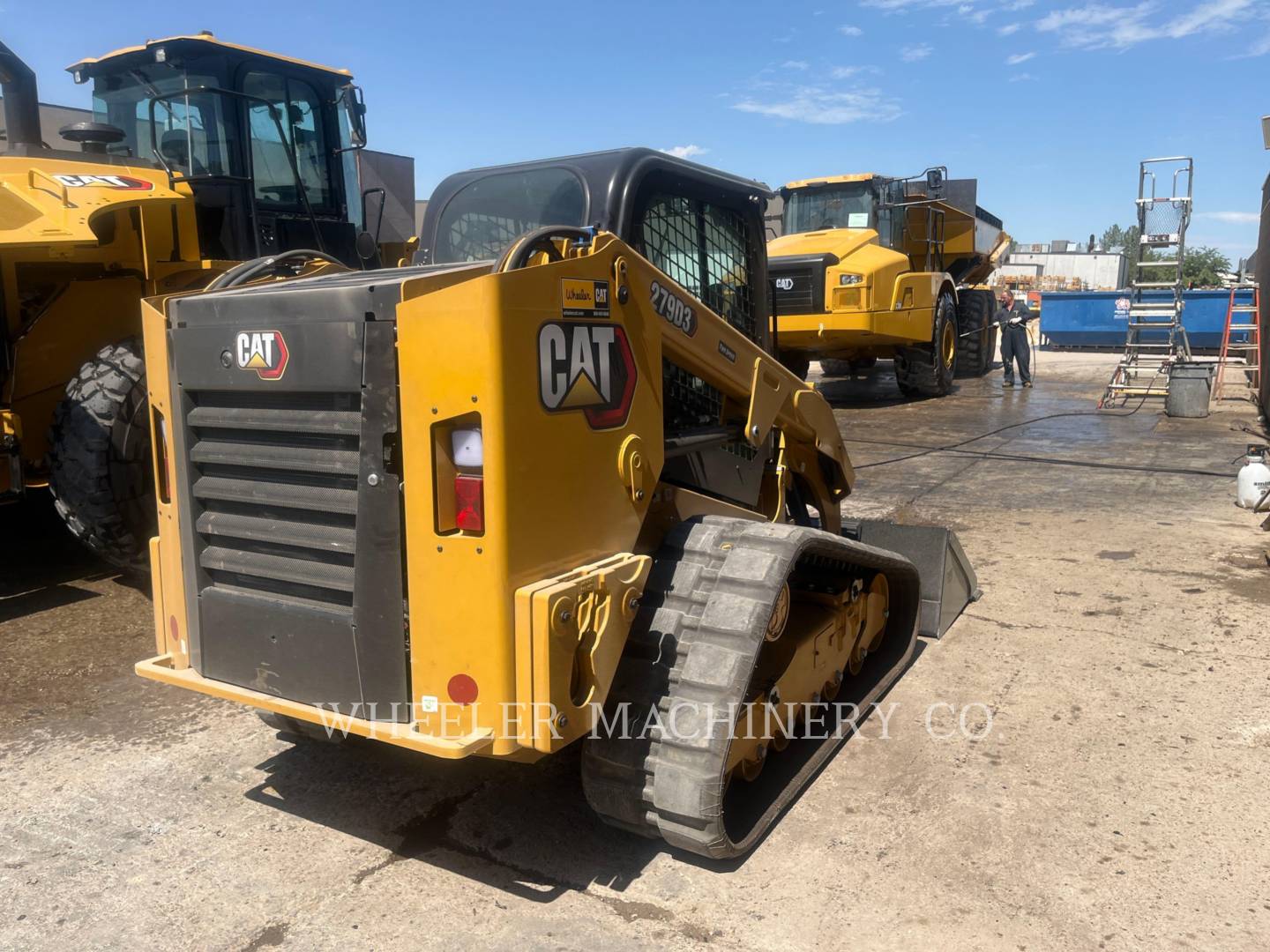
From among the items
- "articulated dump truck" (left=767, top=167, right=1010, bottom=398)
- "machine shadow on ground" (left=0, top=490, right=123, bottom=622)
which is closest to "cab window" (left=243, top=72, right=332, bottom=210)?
"machine shadow on ground" (left=0, top=490, right=123, bottom=622)

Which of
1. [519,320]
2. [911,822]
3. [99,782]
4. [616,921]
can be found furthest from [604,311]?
[99,782]

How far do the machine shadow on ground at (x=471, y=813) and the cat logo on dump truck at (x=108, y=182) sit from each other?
11.1 feet

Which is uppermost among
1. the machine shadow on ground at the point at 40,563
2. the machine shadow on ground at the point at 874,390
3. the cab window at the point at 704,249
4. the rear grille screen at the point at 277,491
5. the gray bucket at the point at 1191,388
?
the cab window at the point at 704,249

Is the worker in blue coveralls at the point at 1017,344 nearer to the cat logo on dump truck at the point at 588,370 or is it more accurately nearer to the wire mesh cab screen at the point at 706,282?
the wire mesh cab screen at the point at 706,282

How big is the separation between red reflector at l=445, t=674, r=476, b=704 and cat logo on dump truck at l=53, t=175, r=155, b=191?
4.21m

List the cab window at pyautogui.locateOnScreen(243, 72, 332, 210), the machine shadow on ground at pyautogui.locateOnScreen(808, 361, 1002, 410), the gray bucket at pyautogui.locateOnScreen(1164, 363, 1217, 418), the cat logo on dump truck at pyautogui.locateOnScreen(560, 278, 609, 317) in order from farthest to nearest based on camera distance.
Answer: the machine shadow on ground at pyautogui.locateOnScreen(808, 361, 1002, 410) → the gray bucket at pyautogui.locateOnScreen(1164, 363, 1217, 418) → the cab window at pyautogui.locateOnScreen(243, 72, 332, 210) → the cat logo on dump truck at pyautogui.locateOnScreen(560, 278, 609, 317)

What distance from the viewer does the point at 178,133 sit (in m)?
6.75

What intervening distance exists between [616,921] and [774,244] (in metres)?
12.3

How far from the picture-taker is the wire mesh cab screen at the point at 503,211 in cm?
349

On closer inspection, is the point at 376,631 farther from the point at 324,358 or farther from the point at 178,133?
the point at 178,133

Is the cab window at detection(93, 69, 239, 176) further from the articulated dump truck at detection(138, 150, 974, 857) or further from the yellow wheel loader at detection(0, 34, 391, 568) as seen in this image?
the articulated dump truck at detection(138, 150, 974, 857)

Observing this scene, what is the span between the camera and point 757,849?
309 cm

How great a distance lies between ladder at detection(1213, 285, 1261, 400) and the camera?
13578mm

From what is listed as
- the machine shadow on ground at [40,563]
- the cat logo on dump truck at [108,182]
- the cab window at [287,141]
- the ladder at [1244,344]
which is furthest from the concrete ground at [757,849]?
the ladder at [1244,344]
